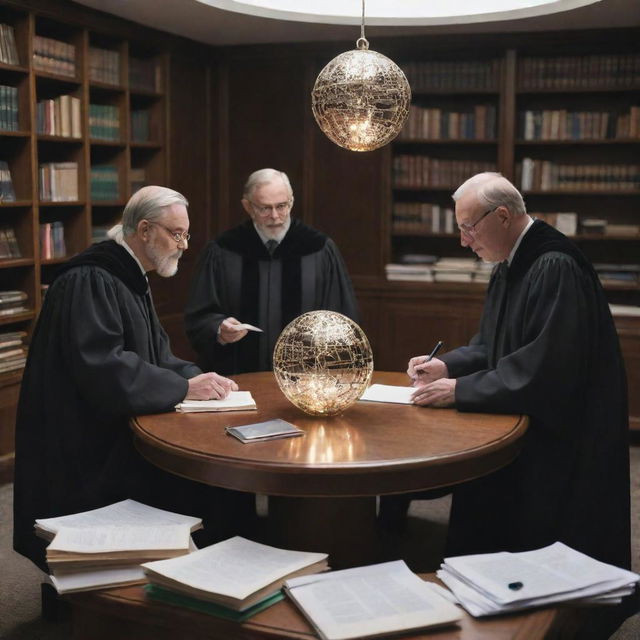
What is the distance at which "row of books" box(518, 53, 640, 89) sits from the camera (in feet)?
18.7

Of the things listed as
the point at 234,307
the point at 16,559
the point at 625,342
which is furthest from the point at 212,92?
the point at 16,559

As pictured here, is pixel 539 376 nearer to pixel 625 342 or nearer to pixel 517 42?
pixel 625 342

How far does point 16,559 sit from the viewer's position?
368 centimetres

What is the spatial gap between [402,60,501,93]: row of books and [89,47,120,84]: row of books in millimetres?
1871

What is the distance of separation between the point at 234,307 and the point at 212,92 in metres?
2.72

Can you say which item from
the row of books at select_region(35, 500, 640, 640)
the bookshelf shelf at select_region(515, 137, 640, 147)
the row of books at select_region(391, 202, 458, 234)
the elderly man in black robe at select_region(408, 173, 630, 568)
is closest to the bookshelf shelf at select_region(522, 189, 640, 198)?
the bookshelf shelf at select_region(515, 137, 640, 147)

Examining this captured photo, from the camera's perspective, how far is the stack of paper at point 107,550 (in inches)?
82.3

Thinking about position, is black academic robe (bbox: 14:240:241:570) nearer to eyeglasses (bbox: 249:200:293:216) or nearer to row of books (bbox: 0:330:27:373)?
eyeglasses (bbox: 249:200:293:216)

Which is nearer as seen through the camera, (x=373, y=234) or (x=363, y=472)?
(x=363, y=472)

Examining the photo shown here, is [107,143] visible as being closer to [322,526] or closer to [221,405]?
[221,405]

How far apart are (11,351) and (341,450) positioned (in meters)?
2.85

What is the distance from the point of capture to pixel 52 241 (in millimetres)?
5137

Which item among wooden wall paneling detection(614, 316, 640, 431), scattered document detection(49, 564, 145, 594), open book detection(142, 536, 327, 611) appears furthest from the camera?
wooden wall paneling detection(614, 316, 640, 431)

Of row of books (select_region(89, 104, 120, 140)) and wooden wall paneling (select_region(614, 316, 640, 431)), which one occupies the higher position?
row of books (select_region(89, 104, 120, 140))
